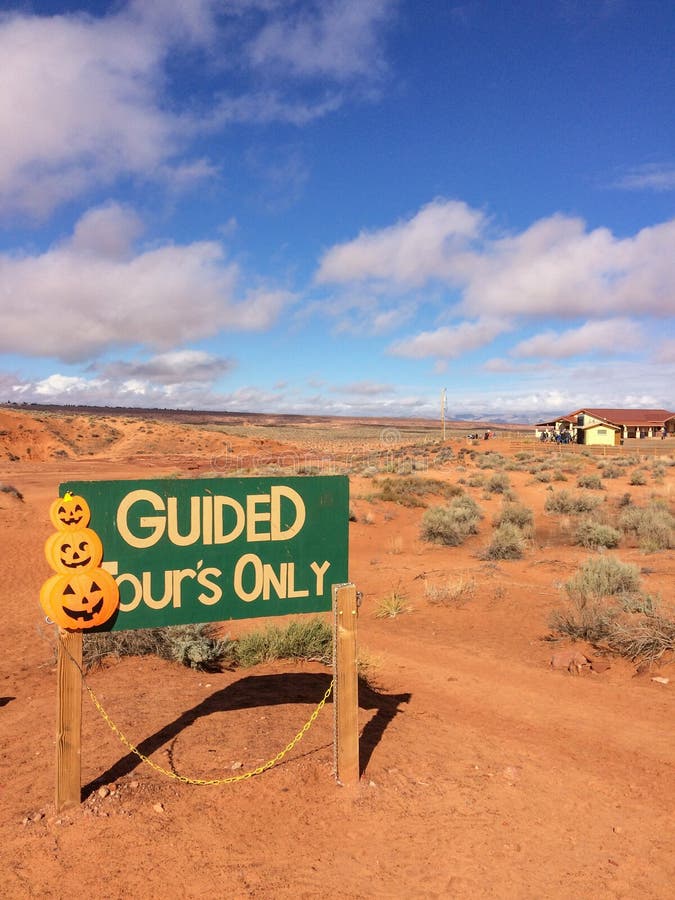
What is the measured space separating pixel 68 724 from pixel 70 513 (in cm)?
140

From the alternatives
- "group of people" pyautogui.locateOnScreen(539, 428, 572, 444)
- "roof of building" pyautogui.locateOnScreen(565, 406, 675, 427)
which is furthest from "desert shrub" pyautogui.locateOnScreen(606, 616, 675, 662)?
"roof of building" pyautogui.locateOnScreen(565, 406, 675, 427)

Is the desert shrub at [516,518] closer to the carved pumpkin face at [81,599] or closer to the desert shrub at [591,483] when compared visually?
the desert shrub at [591,483]

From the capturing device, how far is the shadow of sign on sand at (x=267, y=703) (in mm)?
4910

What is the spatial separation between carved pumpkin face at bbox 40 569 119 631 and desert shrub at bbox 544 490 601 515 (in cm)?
2038

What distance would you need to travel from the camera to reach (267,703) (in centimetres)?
641

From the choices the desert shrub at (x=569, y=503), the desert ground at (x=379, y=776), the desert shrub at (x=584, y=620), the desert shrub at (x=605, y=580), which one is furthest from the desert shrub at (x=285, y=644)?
the desert shrub at (x=569, y=503)

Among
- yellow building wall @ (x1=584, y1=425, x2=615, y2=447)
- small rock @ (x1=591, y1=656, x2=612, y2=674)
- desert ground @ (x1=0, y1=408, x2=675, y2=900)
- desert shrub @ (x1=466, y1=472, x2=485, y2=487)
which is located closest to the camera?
desert ground @ (x1=0, y1=408, x2=675, y2=900)

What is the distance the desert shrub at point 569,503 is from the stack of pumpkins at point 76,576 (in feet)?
67.0

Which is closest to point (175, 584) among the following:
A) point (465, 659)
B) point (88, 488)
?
point (88, 488)

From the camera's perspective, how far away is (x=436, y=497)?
2555 cm

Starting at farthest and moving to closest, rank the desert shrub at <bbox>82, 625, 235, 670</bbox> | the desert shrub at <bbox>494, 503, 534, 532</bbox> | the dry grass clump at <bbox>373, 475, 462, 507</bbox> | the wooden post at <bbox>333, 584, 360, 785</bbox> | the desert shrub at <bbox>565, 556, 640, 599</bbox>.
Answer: the dry grass clump at <bbox>373, 475, 462, 507</bbox>, the desert shrub at <bbox>494, 503, 534, 532</bbox>, the desert shrub at <bbox>565, 556, 640, 599</bbox>, the desert shrub at <bbox>82, 625, 235, 670</bbox>, the wooden post at <bbox>333, 584, 360, 785</bbox>

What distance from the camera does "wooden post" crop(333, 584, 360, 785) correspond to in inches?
185

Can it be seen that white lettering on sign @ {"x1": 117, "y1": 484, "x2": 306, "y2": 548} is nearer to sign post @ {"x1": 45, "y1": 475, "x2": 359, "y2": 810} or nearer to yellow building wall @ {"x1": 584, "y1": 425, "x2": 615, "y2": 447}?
sign post @ {"x1": 45, "y1": 475, "x2": 359, "y2": 810}

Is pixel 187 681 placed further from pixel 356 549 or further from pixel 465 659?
pixel 356 549
